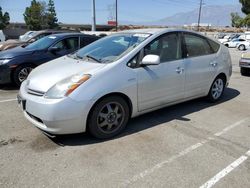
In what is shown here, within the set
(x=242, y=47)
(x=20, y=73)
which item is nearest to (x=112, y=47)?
(x=20, y=73)

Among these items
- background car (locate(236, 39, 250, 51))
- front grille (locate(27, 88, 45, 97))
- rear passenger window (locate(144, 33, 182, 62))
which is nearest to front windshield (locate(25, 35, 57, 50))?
front grille (locate(27, 88, 45, 97))

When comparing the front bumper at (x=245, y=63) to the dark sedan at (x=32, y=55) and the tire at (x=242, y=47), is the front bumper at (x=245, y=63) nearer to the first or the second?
the dark sedan at (x=32, y=55)

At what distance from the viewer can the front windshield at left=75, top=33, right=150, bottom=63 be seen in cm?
409

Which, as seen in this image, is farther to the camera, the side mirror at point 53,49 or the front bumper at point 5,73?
the side mirror at point 53,49

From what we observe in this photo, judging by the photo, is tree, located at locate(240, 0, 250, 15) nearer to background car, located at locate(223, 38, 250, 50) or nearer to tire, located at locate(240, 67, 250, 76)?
background car, located at locate(223, 38, 250, 50)

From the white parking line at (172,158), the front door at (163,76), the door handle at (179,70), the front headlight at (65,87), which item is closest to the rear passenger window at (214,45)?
the front door at (163,76)

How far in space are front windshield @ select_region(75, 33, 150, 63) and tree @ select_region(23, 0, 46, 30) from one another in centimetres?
6778

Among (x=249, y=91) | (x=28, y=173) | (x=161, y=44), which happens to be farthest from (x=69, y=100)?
(x=249, y=91)

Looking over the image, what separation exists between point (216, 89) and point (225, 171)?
2924mm

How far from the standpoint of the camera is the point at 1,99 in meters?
5.86

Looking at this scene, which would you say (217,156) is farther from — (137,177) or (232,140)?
(137,177)

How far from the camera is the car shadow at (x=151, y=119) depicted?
3797mm

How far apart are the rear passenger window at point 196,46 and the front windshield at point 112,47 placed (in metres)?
0.98

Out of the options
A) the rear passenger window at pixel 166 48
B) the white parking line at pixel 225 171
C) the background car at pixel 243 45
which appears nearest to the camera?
the white parking line at pixel 225 171
